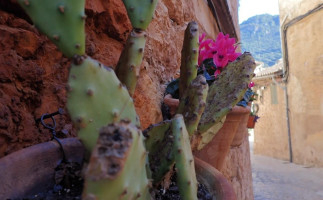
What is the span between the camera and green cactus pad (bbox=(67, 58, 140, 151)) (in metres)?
0.46

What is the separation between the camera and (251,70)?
97 cm

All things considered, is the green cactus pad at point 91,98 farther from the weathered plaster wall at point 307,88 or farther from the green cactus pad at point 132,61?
the weathered plaster wall at point 307,88

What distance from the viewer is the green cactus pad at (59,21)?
19.5 inches

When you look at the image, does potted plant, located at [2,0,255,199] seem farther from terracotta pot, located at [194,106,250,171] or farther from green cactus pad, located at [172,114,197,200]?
terracotta pot, located at [194,106,250,171]

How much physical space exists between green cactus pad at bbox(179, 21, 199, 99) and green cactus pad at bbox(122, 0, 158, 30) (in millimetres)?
201

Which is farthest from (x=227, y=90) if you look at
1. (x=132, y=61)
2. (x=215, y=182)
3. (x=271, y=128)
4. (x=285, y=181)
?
(x=271, y=128)

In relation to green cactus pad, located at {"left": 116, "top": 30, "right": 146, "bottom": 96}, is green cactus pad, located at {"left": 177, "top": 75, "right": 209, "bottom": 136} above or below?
below

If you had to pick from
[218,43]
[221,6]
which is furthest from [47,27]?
[221,6]

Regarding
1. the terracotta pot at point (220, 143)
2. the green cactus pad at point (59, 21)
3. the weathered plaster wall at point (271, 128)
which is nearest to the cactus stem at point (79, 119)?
the green cactus pad at point (59, 21)

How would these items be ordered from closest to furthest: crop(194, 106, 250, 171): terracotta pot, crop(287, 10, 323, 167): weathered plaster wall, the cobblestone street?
crop(194, 106, 250, 171): terracotta pot → the cobblestone street → crop(287, 10, 323, 167): weathered plaster wall

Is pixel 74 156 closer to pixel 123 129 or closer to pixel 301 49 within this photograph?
pixel 123 129

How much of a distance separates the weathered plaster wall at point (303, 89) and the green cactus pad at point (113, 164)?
671 cm

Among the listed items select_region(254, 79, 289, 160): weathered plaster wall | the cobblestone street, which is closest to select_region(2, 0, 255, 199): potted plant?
the cobblestone street

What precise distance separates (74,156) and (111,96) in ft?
0.87
